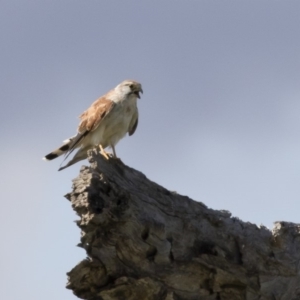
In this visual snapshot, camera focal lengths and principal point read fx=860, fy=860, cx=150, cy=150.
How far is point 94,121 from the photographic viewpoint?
403 inches

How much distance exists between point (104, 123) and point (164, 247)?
11.3 ft

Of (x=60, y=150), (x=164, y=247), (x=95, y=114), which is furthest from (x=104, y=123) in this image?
(x=164, y=247)

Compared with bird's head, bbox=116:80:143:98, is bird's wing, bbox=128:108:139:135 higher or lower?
lower

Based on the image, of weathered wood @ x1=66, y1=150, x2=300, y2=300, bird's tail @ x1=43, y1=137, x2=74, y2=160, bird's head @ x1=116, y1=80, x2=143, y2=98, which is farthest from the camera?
bird's head @ x1=116, y1=80, x2=143, y2=98

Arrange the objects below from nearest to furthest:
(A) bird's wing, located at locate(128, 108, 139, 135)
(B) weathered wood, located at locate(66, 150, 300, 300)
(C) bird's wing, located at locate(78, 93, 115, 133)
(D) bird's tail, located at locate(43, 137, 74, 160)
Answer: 1. (B) weathered wood, located at locate(66, 150, 300, 300)
2. (C) bird's wing, located at locate(78, 93, 115, 133)
3. (D) bird's tail, located at locate(43, 137, 74, 160)
4. (A) bird's wing, located at locate(128, 108, 139, 135)

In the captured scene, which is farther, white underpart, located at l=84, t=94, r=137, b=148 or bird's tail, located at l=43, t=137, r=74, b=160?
bird's tail, located at l=43, t=137, r=74, b=160

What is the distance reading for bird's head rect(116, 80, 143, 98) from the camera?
10.7 meters

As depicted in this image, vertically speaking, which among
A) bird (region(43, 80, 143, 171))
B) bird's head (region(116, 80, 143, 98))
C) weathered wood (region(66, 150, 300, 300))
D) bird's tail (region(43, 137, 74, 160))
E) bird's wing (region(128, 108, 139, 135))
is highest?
bird's head (region(116, 80, 143, 98))

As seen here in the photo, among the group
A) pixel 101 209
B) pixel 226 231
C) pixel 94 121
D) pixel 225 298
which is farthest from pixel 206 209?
pixel 94 121

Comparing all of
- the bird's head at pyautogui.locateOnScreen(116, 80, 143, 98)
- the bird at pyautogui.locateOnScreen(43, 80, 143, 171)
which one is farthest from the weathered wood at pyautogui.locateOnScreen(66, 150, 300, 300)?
the bird's head at pyautogui.locateOnScreen(116, 80, 143, 98)

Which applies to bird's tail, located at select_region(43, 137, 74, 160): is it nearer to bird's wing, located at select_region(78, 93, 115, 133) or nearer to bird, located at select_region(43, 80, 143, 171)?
bird, located at select_region(43, 80, 143, 171)

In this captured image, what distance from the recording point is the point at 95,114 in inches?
405

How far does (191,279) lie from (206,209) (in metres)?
0.69

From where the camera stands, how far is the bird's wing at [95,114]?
10.2 metres
